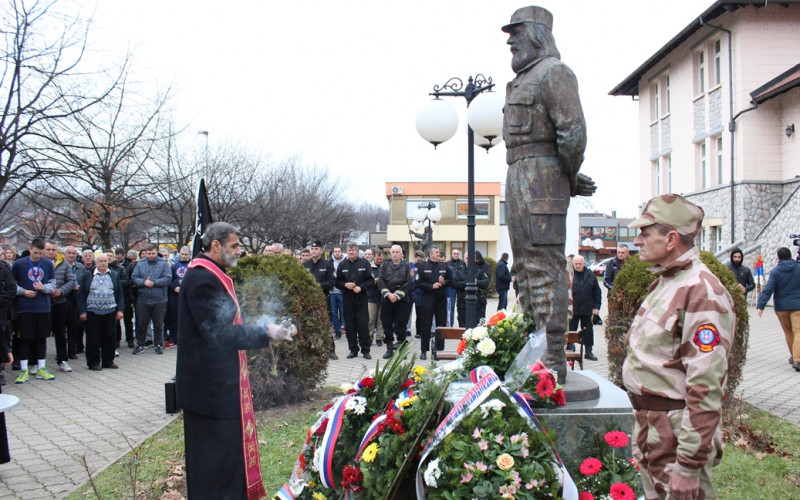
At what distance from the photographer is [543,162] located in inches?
173

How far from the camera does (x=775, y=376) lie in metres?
9.07

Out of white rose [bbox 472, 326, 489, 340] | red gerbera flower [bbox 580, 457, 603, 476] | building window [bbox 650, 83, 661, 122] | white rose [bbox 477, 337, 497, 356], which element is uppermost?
building window [bbox 650, 83, 661, 122]

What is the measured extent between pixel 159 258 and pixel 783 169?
71.4 feet

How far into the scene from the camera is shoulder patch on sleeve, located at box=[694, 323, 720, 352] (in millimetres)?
2488

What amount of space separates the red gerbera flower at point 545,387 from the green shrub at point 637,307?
300 centimetres

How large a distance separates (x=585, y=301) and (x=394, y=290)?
342 cm

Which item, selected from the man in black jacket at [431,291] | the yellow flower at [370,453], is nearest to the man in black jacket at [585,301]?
the man in black jacket at [431,291]

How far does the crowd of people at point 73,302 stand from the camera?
9406 millimetres

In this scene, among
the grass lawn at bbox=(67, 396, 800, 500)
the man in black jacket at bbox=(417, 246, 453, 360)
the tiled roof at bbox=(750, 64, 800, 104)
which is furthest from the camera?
the tiled roof at bbox=(750, 64, 800, 104)

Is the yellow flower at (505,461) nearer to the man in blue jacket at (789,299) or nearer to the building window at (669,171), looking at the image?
the man in blue jacket at (789,299)

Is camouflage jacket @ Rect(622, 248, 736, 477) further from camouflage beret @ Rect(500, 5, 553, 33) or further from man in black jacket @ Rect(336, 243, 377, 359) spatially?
man in black jacket @ Rect(336, 243, 377, 359)

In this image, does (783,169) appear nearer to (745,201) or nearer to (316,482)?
(745,201)

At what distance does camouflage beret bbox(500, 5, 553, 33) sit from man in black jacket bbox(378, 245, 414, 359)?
705 cm

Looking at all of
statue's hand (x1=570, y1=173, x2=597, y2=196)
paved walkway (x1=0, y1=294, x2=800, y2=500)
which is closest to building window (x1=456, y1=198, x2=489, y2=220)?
paved walkway (x1=0, y1=294, x2=800, y2=500)
